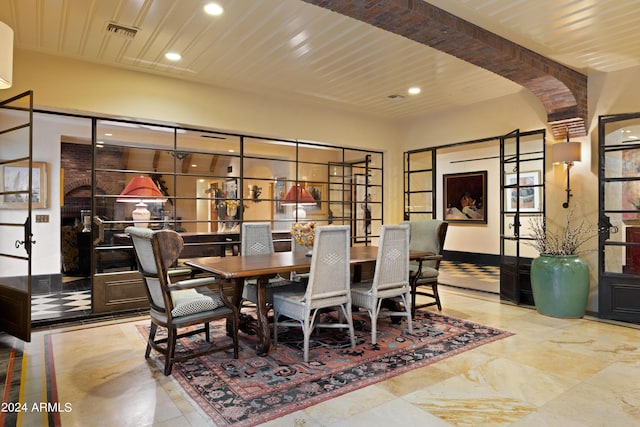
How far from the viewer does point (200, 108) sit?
5.00 m

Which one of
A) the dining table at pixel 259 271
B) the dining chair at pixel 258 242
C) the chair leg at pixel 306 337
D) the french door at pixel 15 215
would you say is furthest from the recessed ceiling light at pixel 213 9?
the chair leg at pixel 306 337

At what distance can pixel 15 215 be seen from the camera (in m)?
5.58

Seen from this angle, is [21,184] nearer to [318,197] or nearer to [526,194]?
[318,197]

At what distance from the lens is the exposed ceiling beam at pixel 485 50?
2781mm

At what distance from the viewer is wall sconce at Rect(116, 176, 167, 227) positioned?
473cm

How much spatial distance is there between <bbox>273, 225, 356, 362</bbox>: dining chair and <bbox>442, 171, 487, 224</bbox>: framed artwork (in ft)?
20.9

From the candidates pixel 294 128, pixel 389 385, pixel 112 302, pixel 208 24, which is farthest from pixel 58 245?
pixel 389 385

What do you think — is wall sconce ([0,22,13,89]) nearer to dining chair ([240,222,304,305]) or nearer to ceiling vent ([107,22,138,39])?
ceiling vent ([107,22,138,39])

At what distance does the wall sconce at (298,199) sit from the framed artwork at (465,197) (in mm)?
4566

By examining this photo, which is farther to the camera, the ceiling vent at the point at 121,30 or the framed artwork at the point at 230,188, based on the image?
the framed artwork at the point at 230,188

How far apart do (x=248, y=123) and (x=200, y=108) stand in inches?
26.8

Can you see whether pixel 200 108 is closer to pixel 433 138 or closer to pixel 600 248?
pixel 433 138

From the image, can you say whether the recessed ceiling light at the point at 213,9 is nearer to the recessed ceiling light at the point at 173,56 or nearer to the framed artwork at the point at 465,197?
the recessed ceiling light at the point at 173,56

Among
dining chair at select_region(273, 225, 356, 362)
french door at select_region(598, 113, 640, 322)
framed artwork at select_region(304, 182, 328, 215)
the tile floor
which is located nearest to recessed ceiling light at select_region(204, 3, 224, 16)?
dining chair at select_region(273, 225, 356, 362)
